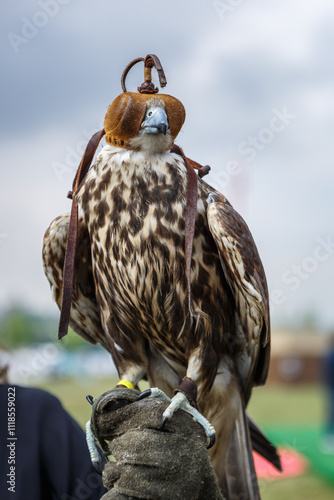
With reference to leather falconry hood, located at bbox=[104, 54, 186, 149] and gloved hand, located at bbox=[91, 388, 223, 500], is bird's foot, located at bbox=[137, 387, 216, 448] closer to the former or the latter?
gloved hand, located at bbox=[91, 388, 223, 500]

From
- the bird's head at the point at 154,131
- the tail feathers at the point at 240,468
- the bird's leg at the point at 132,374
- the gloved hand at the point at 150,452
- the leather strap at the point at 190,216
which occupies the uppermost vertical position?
the bird's head at the point at 154,131

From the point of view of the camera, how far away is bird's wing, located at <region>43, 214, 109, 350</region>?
1.85m

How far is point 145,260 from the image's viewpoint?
1.69 metres

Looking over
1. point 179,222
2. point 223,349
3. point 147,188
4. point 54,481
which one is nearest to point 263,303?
point 223,349

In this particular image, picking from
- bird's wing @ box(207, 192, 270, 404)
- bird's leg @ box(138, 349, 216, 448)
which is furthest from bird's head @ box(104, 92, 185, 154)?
bird's leg @ box(138, 349, 216, 448)

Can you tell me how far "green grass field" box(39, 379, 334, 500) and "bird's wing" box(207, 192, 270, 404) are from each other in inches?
42.2

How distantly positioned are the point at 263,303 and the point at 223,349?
0.73 feet

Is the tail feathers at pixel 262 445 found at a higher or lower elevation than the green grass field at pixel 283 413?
higher

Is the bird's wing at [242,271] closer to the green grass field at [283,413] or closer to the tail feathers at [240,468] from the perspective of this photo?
the tail feathers at [240,468]

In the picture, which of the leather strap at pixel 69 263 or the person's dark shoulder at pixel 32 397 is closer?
the leather strap at pixel 69 263

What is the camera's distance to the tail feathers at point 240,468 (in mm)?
1998

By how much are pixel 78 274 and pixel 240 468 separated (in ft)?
2.81

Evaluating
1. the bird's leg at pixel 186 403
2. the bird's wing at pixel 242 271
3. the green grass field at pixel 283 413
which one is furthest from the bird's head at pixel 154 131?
the green grass field at pixel 283 413

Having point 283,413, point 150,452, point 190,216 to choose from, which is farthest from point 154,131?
point 283,413
